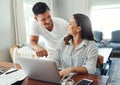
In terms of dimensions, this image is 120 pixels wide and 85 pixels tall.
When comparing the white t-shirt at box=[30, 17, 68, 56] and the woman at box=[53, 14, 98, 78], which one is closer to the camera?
the woman at box=[53, 14, 98, 78]

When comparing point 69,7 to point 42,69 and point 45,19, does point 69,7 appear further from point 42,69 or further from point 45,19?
point 42,69

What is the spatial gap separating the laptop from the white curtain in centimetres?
203

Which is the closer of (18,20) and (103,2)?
(18,20)

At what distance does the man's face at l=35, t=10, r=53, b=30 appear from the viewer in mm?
1881

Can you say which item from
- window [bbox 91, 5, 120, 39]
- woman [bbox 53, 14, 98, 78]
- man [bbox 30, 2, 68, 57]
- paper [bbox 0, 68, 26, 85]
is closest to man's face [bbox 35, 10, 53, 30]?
man [bbox 30, 2, 68, 57]

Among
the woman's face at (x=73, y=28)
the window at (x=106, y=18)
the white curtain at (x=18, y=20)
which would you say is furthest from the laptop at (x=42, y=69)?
the window at (x=106, y=18)

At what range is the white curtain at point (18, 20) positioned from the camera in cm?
315

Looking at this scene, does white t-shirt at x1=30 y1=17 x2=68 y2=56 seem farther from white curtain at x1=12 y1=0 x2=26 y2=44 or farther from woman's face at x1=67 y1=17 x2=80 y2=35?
white curtain at x1=12 y1=0 x2=26 y2=44

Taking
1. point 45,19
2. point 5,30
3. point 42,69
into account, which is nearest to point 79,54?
point 42,69

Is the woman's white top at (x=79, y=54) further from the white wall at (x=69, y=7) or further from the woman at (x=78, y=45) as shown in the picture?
the white wall at (x=69, y=7)

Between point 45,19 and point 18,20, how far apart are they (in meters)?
1.41

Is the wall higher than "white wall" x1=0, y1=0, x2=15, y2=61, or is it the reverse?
the wall

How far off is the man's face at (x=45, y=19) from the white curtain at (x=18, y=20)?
127 cm

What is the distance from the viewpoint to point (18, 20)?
10.5ft
